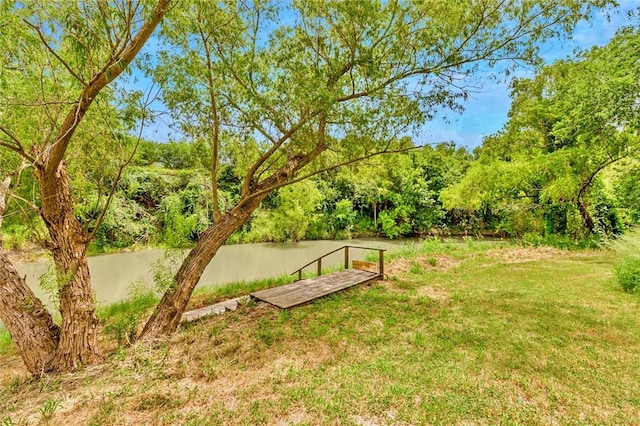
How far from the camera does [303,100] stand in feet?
11.7

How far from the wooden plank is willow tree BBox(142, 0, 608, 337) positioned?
158 cm

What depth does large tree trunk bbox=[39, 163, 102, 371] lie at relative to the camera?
3281mm

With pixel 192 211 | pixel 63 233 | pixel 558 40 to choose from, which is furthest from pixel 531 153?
pixel 192 211

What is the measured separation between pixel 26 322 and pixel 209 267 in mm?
7913

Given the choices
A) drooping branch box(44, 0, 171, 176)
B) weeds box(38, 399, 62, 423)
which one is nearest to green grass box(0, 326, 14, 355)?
weeds box(38, 399, 62, 423)

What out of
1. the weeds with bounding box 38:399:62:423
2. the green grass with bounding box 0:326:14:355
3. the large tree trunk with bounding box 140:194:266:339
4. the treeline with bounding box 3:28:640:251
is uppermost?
the treeline with bounding box 3:28:640:251

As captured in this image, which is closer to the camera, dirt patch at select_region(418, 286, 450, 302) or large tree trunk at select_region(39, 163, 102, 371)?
large tree trunk at select_region(39, 163, 102, 371)

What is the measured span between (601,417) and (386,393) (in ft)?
5.31

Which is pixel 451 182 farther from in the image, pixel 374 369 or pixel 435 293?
pixel 374 369

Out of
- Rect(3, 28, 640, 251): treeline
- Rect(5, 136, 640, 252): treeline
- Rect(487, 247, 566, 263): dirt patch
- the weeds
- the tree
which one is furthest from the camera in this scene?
Rect(487, 247, 566, 263): dirt patch

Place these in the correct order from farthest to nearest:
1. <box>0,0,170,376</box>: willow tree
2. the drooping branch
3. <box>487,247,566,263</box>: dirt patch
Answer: <box>487,247,566,263</box>: dirt patch → <box>0,0,170,376</box>: willow tree → the drooping branch

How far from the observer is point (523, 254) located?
9453 mm

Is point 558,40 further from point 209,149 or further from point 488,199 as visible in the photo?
point 488,199

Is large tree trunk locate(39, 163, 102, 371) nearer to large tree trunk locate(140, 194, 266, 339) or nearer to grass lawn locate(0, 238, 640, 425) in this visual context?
grass lawn locate(0, 238, 640, 425)
